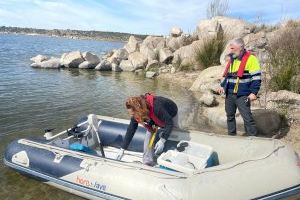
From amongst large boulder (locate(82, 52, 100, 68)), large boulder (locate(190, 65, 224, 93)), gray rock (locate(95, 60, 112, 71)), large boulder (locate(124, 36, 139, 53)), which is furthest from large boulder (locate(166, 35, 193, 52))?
large boulder (locate(190, 65, 224, 93))

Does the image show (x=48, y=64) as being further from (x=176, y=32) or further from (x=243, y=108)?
(x=243, y=108)

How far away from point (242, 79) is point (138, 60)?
13.9 m

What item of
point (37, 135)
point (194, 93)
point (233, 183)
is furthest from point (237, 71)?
point (194, 93)

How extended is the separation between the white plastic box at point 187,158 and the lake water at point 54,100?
55.4 inches

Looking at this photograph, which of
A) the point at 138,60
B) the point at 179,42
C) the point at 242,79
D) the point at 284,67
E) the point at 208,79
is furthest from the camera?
the point at 179,42

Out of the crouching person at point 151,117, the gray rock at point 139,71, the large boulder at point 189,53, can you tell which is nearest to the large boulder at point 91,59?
the gray rock at point 139,71

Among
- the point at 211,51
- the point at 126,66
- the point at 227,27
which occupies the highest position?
the point at 227,27

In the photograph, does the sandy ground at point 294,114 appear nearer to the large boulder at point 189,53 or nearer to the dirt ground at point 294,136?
the dirt ground at point 294,136

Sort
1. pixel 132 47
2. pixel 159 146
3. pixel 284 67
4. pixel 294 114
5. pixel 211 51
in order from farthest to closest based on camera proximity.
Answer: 1. pixel 132 47
2. pixel 211 51
3. pixel 284 67
4. pixel 294 114
5. pixel 159 146

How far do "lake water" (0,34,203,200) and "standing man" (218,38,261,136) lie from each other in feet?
8.70

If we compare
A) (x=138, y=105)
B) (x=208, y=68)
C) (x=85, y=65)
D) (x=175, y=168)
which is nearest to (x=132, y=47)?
(x=85, y=65)

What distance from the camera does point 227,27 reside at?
1786 centimetres

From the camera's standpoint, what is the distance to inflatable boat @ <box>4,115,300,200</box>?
4246mm

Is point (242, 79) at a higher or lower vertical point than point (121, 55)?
higher
